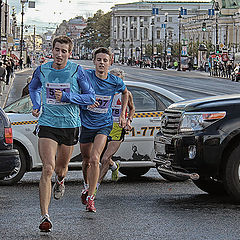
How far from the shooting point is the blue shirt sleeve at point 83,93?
24.3ft

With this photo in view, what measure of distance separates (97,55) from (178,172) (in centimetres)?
161

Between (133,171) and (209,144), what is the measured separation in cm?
316

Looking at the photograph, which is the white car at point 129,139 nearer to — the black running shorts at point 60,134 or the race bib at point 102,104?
the race bib at point 102,104

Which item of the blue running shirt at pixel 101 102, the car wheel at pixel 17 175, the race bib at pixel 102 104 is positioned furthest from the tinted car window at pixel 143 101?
the race bib at pixel 102 104

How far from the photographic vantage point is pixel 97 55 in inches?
330

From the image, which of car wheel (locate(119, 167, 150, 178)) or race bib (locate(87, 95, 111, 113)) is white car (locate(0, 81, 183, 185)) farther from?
race bib (locate(87, 95, 111, 113))

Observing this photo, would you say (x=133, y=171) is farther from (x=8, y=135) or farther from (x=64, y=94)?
(x=64, y=94)

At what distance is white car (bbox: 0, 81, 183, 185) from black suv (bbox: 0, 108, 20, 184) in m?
1.87

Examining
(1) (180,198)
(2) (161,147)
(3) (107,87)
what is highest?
(3) (107,87)

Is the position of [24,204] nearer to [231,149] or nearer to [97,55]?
[97,55]

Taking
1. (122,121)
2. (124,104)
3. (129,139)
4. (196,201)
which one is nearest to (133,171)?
(129,139)

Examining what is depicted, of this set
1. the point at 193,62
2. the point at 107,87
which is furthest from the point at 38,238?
the point at 193,62

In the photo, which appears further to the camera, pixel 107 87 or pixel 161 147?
pixel 161 147

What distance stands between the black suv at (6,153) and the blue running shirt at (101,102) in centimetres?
90
